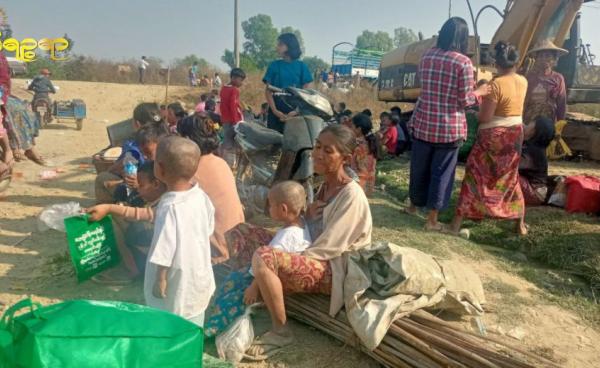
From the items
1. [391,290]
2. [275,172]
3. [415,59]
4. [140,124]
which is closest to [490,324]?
[391,290]

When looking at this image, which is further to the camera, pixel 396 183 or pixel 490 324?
pixel 396 183

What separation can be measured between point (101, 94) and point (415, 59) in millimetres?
16928

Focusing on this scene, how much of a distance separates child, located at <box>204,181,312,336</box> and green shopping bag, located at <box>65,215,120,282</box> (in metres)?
0.93

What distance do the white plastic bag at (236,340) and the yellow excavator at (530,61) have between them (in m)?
4.82

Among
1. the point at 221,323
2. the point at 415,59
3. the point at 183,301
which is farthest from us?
the point at 415,59

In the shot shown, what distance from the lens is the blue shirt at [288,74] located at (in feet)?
17.5

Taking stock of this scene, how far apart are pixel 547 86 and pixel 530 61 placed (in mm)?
1461

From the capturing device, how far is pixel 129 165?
3727mm

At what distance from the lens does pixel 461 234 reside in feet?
15.5

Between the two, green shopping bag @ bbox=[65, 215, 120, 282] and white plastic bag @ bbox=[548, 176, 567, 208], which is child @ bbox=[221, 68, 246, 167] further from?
white plastic bag @ bbox=[548, 176, 567, 208]

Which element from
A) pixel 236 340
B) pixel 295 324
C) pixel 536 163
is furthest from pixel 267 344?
pixel 536 163

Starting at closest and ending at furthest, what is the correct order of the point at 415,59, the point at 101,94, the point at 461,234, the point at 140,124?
1. the point at 140,124
2. the point at 461,234
3. the point at 415,59
4. the point at 101,94

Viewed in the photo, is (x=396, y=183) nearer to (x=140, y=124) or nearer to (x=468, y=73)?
(x=468, y=73)

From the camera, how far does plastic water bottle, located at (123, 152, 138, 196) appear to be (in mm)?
3680
